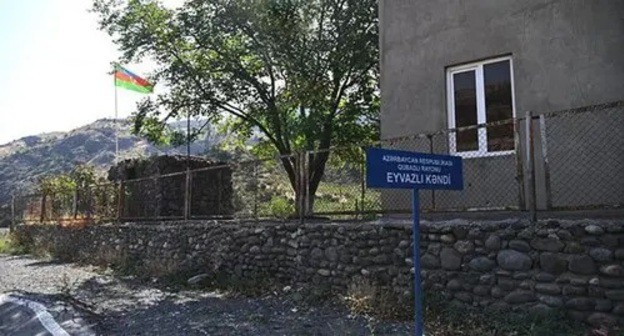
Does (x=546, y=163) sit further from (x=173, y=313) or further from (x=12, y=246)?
(x=12, y=246)

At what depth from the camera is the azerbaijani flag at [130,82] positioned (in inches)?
854

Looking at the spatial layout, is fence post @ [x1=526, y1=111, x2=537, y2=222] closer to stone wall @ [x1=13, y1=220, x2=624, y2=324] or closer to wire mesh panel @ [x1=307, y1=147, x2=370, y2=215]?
stone wall @ [x1=13, y1=220, x2=624, y2=324]

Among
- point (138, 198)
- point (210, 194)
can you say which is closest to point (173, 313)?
point (210, 194)

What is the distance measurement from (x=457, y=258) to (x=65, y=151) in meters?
80.6

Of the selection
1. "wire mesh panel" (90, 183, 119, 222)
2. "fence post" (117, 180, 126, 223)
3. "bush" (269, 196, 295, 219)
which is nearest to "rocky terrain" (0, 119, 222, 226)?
"wire mesh panel" (90, 183, 119, 222)

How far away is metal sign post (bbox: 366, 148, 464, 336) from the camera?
476 cm

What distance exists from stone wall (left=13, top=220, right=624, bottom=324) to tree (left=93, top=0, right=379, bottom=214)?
570 cm

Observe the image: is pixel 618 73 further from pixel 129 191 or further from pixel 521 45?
pixel 129 191

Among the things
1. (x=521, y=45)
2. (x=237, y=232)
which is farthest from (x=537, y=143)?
(x=237, y=232)

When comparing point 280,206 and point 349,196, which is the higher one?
point 349,196

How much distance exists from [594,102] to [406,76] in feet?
10.7

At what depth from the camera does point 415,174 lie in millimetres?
5027

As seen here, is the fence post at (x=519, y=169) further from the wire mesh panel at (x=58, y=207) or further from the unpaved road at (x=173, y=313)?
the wire mesh panel at (x=58, y=207)

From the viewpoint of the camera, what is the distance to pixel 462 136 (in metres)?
8.95
